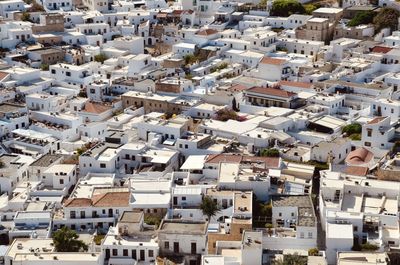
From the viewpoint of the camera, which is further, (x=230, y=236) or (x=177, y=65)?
(x=177, y=65)

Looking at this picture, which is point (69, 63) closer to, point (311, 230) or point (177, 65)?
point (177, 65)

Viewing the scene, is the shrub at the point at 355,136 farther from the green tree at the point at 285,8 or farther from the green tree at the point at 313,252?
→ the green tree at the point at 285,8

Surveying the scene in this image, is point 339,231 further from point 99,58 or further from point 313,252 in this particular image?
point 99,58

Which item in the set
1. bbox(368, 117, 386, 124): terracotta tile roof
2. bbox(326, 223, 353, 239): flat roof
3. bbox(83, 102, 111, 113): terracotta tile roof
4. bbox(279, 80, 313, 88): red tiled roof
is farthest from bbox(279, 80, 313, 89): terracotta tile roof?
bbox(326, 223, 353, 239): flat roof

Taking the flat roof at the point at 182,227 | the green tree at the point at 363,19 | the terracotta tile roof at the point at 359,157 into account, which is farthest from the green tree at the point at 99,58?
the flat roof at the point at 182,227

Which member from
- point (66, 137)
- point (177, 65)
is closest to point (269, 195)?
point (66, 137)

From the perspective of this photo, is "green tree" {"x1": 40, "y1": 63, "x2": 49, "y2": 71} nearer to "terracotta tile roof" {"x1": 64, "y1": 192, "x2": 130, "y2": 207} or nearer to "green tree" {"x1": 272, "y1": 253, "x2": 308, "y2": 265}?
"terracotta tile roof" {"x1": 64, "y1": 192, "x2": 130, "y2": 207}
